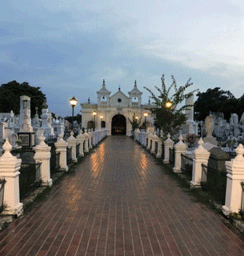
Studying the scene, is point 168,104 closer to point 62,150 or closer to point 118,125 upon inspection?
point 62,150

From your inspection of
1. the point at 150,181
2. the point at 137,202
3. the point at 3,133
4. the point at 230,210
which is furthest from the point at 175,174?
the point at 3,133

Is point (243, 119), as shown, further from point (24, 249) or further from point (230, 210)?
point (24, 249)

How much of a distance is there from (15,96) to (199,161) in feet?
192

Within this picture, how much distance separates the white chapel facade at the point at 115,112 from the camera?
57.8 metres

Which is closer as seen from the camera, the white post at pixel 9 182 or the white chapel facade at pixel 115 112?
the white post at pixel 9 182

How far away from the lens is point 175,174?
11375mm

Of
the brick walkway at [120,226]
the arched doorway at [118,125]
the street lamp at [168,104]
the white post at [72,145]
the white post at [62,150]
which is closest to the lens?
the brick walkway at [120,226]

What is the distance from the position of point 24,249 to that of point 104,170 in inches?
304

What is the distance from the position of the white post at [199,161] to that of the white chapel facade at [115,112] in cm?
4694

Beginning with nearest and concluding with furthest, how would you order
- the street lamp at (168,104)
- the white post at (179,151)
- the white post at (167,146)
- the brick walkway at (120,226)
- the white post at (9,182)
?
1. the brick walkway at (120,226)
2. the white post at (9,182)
3. the white post at (179,151)
4. the white post at (167,146)
5. the street lamp at (168,104)

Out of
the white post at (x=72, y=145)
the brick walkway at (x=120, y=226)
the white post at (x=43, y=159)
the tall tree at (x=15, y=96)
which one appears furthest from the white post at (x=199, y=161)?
the tall tree at (x=15, y=96)

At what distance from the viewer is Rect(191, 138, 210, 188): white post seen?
8311 millimetres

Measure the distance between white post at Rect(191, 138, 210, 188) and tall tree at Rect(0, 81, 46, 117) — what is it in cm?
5279

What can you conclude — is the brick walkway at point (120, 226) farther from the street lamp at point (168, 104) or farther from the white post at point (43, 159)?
the street lamp at point (168, 104)
